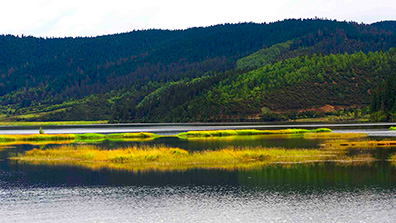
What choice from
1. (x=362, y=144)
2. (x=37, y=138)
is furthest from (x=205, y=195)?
(x=37, y=138)

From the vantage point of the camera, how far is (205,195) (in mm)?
47031

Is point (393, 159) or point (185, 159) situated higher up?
point (185, 159)

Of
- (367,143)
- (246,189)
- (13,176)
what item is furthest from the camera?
(367,143)

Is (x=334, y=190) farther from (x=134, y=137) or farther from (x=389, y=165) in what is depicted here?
(x=134, y=137)

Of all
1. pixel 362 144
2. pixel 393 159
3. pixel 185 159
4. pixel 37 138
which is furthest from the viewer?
pixel 37 138

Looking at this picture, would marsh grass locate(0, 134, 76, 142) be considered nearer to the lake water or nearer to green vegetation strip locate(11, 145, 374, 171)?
green vegetation strip locate(11, 145, 374, 171)

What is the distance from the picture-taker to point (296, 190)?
157 ft

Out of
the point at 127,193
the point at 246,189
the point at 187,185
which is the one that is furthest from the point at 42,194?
the point at 246,189

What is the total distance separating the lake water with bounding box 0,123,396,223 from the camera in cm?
3906

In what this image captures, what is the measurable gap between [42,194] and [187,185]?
13.8 meters

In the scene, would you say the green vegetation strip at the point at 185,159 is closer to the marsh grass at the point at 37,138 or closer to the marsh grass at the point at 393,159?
the marsh grass at the point at 393,159

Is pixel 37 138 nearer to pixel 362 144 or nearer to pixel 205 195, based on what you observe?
pixel 362 144

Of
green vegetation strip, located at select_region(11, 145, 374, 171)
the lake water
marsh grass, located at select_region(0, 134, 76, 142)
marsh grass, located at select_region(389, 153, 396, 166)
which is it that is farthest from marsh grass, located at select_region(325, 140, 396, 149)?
marsh grass, located at select_region(0, 134, 76, 142)

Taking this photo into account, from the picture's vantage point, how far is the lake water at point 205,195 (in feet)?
128
